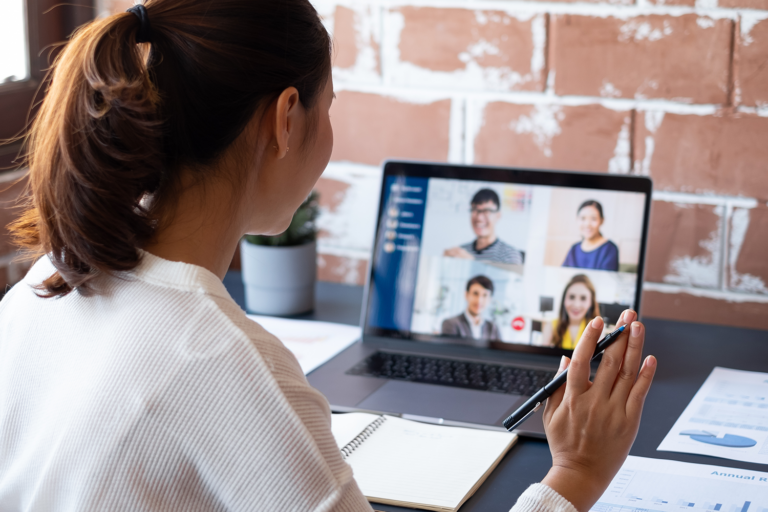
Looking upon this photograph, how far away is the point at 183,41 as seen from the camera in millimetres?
650

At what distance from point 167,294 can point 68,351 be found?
0.34 ft

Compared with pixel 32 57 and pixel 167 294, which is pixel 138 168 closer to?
pixel 167 294

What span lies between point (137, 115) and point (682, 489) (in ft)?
1.96

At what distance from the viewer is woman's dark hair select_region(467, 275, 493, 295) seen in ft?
3.85

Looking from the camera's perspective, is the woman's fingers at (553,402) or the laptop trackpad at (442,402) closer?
the woman's fingers at (553,402)

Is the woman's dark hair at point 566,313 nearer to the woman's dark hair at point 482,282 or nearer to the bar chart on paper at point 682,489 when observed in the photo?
the woman's dark hair at point 482,282

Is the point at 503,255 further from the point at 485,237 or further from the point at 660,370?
the point at 660,370

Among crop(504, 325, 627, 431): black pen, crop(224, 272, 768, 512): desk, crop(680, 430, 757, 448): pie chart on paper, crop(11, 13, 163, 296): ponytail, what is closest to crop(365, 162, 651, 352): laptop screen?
crop(224, 272, 768, 512): desk

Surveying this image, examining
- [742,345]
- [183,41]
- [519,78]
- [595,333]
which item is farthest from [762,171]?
[183,41]

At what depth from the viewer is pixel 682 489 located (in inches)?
30.0

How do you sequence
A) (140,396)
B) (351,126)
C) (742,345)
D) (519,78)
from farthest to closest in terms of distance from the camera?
1. (351,126)
2. (519,78)
3. (742,345)
4. (140,396)

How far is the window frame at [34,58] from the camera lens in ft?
4.66

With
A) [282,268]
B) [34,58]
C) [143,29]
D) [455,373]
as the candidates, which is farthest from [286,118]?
[34,58]

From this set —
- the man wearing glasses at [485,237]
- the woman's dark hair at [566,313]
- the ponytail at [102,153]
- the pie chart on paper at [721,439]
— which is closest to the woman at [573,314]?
the woman's dark hair at [566,313]
